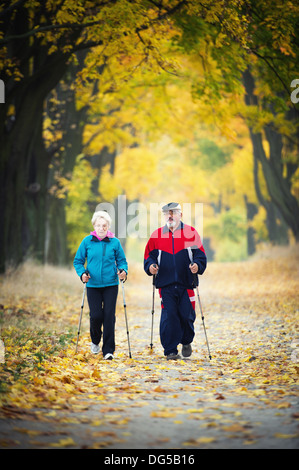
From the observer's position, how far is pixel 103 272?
7.99 meters

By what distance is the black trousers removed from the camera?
26.3 ft

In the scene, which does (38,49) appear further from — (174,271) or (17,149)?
(174,271)

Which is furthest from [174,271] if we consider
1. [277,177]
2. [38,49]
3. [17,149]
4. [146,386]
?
[277,177]

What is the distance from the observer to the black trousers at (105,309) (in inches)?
315

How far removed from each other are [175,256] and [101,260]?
3.30 ft

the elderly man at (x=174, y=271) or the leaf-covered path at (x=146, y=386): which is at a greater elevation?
the elderly man at (x=174, y=271)

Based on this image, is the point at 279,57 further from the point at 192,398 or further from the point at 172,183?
the point at 172,183


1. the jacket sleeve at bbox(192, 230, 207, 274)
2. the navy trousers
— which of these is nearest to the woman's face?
the navy trousers

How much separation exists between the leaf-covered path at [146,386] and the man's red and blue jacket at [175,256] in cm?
111

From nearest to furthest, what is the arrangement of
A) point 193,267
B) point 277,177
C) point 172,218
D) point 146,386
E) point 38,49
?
point 146,386, point 193,267, point 172,218, point 38,49, point 277,177

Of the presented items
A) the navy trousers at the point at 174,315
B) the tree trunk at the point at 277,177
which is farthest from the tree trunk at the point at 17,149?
the tree trunk at the point at 277,177

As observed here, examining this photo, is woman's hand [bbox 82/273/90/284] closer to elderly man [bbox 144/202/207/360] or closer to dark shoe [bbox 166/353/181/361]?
elderly man [bbox 144/202/207/360]

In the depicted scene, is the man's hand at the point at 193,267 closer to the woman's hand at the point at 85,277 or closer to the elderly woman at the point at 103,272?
the elderly woman at the point at 103,272

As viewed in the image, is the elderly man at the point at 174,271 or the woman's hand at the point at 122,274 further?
the elderly man at the point at 174,271
